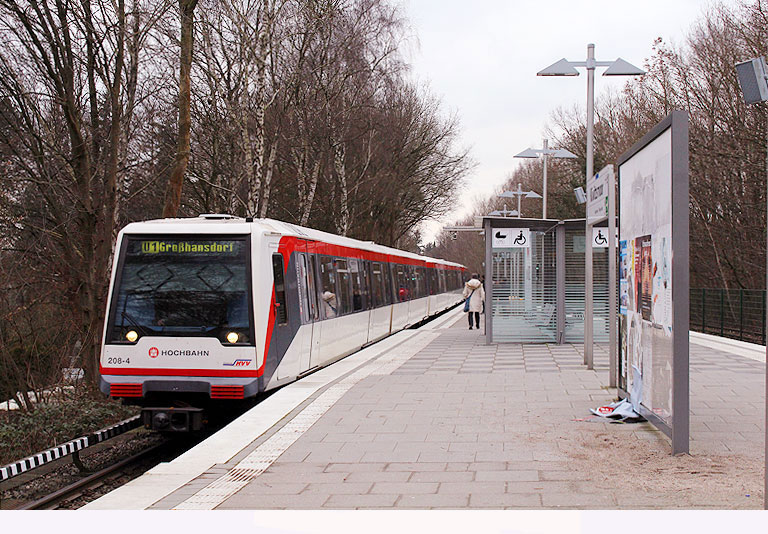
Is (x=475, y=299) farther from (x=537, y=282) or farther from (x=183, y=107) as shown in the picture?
(x=183, y=107)

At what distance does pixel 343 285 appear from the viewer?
17.9 metres

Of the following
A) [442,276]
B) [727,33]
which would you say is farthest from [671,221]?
[442,276]

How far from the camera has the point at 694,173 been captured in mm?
30422

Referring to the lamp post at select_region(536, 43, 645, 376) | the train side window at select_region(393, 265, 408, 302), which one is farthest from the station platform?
the train side window at select_region(393, 265, 408, 302)

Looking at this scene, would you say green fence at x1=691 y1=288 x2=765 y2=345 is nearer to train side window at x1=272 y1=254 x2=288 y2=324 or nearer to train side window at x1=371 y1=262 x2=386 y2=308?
train side window at x1=371 y1=262 x2=386 y2=308

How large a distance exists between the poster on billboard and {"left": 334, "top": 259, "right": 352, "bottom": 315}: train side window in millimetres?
8228

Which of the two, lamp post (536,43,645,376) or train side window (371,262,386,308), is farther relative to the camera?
train side window (371,262,386,308)

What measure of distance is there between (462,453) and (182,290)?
4.87 metres

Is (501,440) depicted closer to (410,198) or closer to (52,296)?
(52,296)

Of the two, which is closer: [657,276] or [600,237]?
[657,276]

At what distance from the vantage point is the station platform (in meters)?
6.36

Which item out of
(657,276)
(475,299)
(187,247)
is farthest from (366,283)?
(657,276)

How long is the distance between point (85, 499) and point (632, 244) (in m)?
5.86
